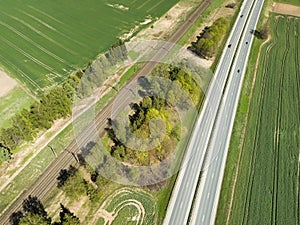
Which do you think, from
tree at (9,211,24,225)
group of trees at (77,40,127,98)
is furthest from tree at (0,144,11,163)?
group of trees at (77,40,127,98)

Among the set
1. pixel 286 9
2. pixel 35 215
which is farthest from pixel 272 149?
pixel 286 9

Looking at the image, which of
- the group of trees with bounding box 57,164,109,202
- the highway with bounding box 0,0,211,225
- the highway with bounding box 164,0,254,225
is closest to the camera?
the group of trees with bounding box 57,164,109,202

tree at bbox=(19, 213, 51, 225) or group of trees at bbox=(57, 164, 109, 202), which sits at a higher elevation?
group of trees at bbox=(57, 164, 109, 202)

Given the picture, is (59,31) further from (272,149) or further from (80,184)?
(272,149)

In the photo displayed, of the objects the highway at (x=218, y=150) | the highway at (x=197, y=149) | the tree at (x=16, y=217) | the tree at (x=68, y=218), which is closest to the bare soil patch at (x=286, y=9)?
the highway at (x=218, y=150)

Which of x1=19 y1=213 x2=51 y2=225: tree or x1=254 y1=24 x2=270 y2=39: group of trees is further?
x1=254 y1=24 x2=270 y2=39: group of trees

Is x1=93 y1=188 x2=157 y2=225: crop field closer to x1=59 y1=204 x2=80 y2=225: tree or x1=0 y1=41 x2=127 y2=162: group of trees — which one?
x1=59 y1=204 x2=80 y2=225: tree

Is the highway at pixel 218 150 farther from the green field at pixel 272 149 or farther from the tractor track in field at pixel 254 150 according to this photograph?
the tractor track in field at pixel 254 150
